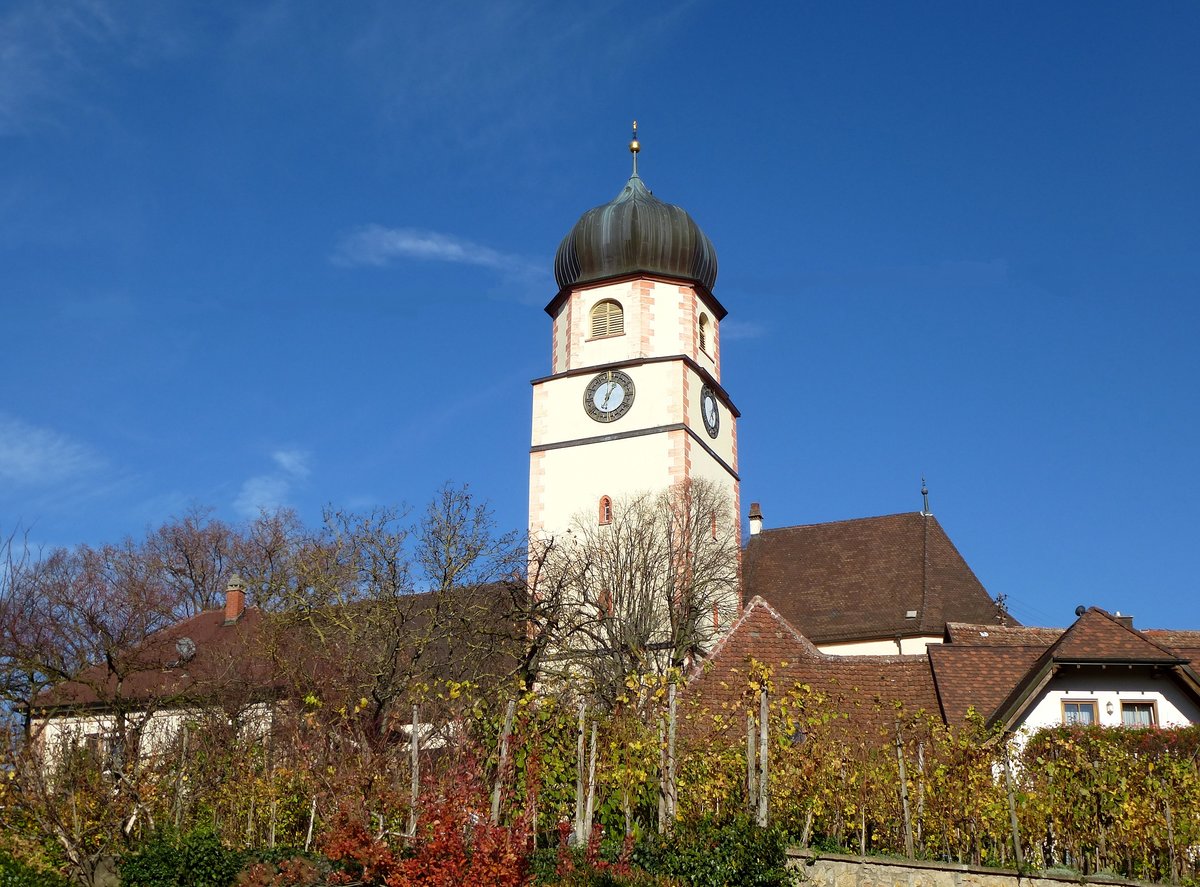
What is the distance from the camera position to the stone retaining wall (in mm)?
13250

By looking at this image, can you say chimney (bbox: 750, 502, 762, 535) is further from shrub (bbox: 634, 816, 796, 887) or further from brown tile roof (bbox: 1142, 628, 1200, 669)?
shrub (bbox: 634, 816, 796, 887)

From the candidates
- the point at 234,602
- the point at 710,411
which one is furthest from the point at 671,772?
the point at 234,602

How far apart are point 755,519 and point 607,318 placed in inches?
296

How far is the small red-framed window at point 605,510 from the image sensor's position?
33.3 metres

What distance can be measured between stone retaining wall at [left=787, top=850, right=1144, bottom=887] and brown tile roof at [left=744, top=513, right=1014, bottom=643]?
1765 cm

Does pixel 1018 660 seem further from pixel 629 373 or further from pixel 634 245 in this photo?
pixel 634 245

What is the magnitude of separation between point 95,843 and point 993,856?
10.9 metres

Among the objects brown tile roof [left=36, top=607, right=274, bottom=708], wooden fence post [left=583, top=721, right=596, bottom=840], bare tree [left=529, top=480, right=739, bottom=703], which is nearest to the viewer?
wooden fence post [left=583, top=721, right=596, bottom=840]

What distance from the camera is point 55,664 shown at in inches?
1092

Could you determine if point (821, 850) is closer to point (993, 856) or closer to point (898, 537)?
point (993, 856)

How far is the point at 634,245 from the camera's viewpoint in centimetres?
3594

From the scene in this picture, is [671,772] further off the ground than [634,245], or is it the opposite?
[634,245]

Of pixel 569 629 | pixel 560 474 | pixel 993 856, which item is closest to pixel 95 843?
pixel 993 856

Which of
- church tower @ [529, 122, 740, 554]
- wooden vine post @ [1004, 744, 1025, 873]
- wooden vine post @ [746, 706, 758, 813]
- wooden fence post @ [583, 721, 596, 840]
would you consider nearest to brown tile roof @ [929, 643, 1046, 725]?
wooden vine post @ [1004, 744, 1025, 873]
